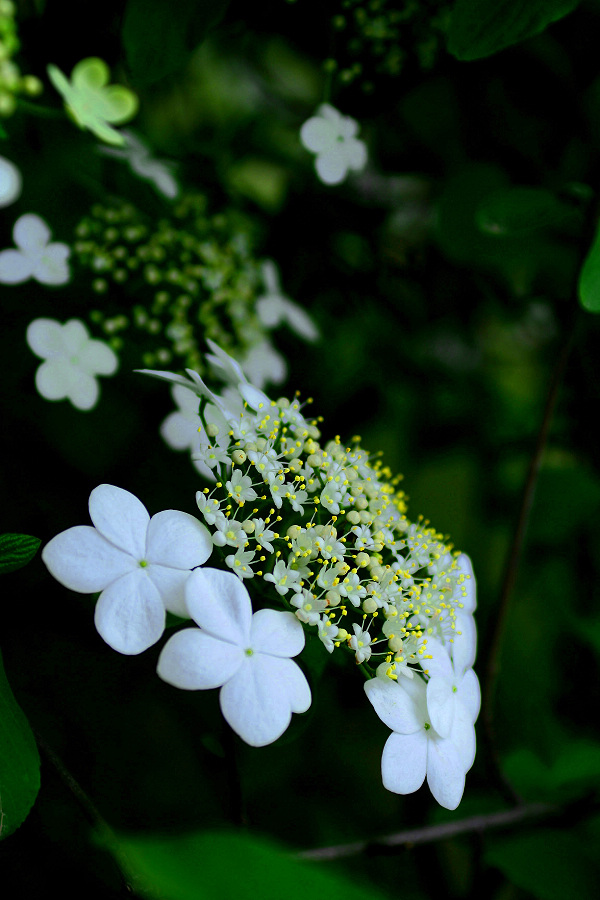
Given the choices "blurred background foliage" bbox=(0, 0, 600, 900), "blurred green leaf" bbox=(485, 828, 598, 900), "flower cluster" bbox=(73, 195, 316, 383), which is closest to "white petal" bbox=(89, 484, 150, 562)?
"blurred background foliage" bbox=(0, 0, 600, 900)

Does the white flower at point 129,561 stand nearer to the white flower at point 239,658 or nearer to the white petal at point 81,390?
the white flower at point 239,658

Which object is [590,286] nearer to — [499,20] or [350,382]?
[499,20]

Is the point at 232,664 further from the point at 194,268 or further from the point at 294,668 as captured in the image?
the point at 194,268

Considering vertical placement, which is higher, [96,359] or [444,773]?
[96,359]

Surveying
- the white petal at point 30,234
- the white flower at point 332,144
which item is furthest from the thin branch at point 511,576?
the white petal at point 30,234

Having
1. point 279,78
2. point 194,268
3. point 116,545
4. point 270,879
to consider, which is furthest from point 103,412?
point 279,78

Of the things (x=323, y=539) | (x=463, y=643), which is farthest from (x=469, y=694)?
(x=323, y=539)

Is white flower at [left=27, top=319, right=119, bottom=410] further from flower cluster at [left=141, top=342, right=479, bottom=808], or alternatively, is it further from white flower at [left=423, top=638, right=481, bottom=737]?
white flower at [left=423, top=638, right=481, bottom=737]
